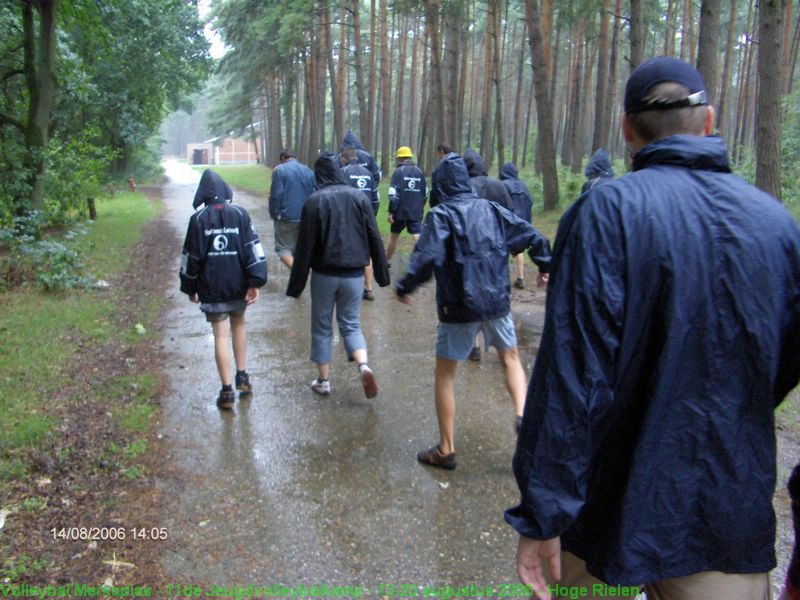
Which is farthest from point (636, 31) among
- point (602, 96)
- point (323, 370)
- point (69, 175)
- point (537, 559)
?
point (537, 559)

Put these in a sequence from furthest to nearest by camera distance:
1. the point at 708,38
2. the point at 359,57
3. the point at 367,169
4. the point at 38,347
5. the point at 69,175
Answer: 1. the point at 359,57
2. the point at 69,175
3. the point at 367,169
4. the point at 708,38
5. the point at 38,347

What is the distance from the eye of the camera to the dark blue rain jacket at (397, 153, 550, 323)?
14.9 feet

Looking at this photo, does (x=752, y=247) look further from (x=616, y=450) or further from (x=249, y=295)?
(x=249, y=295)

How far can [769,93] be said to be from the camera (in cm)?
827

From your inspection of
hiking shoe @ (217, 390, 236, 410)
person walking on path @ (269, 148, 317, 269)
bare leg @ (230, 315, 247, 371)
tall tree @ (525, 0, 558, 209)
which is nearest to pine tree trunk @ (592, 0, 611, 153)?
tall tree @ (525, 0, 558, 209)

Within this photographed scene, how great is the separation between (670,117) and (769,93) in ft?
25.3

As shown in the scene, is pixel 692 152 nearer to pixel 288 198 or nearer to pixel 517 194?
pixel 517 194

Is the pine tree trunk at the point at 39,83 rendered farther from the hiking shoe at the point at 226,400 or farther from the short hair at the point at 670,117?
the short hair at the point at 670,117

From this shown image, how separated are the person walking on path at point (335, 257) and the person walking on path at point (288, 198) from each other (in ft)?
11.9

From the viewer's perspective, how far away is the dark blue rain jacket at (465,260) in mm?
4555

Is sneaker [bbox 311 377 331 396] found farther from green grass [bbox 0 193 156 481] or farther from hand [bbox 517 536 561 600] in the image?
hand [bbox 517 536 561 600]

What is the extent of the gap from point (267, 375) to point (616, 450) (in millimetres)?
5287

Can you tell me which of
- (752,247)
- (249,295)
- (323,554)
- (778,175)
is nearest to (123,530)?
(323,554)

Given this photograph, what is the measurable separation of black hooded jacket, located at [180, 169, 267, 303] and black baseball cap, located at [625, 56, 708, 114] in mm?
4165
